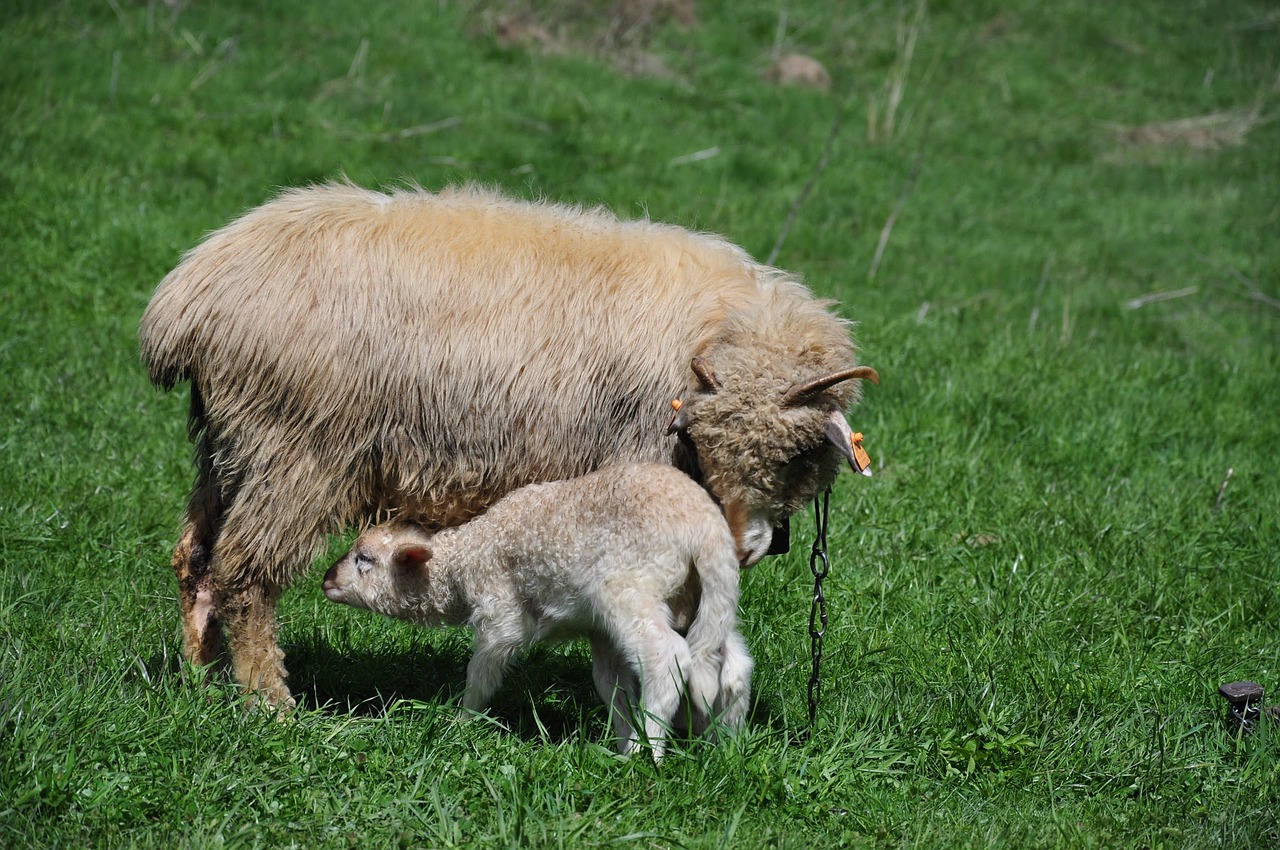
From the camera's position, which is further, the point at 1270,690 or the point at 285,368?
the point at 1270,690

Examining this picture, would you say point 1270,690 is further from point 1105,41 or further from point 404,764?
point 1105,41

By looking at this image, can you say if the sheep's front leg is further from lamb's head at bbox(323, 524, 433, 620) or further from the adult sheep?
lamb's head at bbox(323, 524, 433, 620)

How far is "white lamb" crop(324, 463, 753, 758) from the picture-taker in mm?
3570

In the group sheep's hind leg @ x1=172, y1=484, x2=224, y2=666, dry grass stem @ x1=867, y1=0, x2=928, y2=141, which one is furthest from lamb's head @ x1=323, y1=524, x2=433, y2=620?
dry grass stem @ x1=867, y1=0, x2=928, y2=141

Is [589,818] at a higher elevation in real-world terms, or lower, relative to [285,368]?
lower

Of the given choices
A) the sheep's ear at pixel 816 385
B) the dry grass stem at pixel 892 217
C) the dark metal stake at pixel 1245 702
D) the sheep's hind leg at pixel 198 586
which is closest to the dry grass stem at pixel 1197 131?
the dry grass stem at pixel 892 217

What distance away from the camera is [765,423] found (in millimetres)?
3807

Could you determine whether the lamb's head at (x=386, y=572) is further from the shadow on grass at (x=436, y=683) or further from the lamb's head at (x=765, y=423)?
the lamb's head at (x=765, y=423)

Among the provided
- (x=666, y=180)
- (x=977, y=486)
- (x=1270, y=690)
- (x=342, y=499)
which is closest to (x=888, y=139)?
(x=666, y=180)

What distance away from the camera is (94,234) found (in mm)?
8125

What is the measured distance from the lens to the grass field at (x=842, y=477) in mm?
3680

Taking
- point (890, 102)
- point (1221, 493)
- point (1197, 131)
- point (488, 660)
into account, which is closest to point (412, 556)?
point (488, 660)

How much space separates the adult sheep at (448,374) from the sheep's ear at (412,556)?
180 millimetres

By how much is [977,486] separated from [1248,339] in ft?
16.3
